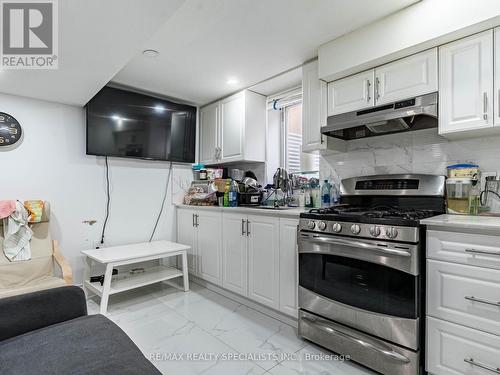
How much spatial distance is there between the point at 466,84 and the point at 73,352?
2.50 m

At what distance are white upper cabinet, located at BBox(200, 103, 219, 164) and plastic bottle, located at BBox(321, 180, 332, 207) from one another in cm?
158

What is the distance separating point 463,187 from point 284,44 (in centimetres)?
171

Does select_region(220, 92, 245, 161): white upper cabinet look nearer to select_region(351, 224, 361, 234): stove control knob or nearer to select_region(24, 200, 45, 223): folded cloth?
select_region(351, 224, 361, 234): stove control knob

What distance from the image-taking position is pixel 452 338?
146 cm

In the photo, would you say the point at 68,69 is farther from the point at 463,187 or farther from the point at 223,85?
the point at 463,187

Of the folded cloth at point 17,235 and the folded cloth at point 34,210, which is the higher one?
the folded cloth at point 34,210

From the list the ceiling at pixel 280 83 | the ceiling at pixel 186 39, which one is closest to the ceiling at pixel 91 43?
the ceiling at pixel 186 39

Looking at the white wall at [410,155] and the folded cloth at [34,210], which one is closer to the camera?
the white wall at [410,155]

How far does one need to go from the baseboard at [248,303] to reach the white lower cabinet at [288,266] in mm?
106

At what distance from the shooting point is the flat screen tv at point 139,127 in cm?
296

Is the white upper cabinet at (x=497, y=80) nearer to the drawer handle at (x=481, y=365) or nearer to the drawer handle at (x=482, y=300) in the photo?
the drawer handle at (x=482, y=300)

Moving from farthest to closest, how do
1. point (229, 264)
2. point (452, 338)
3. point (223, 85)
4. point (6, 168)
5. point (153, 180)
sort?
point (153, 180) < point (223, 85) < point (229, 264) < point (6, 168) < point (452, 338)

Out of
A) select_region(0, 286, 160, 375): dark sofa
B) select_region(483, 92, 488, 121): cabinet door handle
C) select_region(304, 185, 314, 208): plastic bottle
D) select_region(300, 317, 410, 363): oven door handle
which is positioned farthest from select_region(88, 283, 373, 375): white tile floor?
select_region(483, 92, 488, 121): cabinet door handle

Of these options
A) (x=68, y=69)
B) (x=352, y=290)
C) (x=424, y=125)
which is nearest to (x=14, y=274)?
(x=68, y=69)
